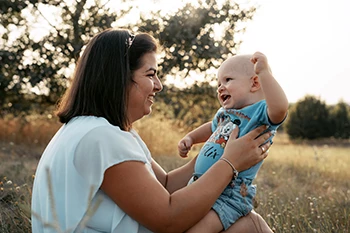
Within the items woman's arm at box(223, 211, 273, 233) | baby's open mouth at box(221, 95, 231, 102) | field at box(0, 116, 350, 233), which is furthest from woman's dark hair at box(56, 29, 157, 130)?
field at box(0, 116, 350, 233)

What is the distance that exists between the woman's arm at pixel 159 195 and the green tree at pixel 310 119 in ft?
73.3

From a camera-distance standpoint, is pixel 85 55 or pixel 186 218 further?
pixel 85 55

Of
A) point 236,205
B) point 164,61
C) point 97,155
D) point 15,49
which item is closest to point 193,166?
point 236,205

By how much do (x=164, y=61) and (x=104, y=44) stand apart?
20.9ft

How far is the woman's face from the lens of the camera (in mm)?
2186

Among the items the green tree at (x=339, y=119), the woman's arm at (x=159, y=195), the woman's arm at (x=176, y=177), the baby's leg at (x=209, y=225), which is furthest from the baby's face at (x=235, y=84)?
the green tree at (x=339, y=119)

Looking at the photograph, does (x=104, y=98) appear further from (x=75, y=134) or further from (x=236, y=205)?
(x=236, y=205)

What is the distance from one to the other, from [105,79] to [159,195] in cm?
55

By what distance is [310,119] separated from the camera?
2402 centimetres

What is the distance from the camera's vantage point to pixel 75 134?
193 centimetres

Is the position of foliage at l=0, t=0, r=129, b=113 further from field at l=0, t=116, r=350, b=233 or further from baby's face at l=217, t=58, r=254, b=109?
baby's face at l=217, t=58, r=254, b=109

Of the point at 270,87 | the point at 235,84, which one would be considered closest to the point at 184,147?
the point at 235,84

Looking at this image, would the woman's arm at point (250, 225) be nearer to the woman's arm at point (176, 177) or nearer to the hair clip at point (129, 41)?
the woman's arm at point (176, 177)

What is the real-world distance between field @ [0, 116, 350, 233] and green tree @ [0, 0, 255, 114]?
1.16 m
